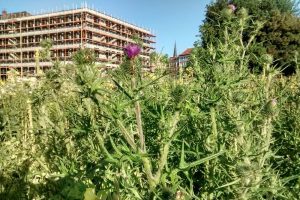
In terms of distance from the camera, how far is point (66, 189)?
2.11 meters

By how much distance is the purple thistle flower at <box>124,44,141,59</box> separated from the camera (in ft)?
4.93

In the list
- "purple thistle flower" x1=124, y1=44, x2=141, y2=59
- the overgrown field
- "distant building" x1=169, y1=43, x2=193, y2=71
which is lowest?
the overgrown field

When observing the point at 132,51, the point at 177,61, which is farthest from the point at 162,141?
the point at 177,61

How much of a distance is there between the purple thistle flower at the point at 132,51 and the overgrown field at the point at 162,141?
2 centimetres

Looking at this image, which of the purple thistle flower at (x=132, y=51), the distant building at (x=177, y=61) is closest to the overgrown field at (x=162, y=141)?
the purple thistle flower at (x=132, y=51)

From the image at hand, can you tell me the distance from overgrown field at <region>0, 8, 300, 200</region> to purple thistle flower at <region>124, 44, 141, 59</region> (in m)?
0.02

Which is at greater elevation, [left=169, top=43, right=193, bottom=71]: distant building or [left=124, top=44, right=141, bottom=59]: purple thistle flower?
[left=169, top=43, right=193, bottom=71]: distant building

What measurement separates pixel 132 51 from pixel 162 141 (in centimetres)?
37

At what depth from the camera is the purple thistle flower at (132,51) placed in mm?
1504

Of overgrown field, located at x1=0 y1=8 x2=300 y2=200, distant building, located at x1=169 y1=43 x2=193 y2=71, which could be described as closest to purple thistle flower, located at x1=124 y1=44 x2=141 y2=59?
overgrown field, located at x1=0 y1=8 x2=300 y2=200

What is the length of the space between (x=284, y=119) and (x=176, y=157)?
89 centimetres

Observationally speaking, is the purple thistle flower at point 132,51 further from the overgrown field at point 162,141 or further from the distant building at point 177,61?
the distant building at point 177,61

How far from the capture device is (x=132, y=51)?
151cm

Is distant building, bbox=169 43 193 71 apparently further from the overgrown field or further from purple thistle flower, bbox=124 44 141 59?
purple thistle flower, bbox=124 44 141 59
